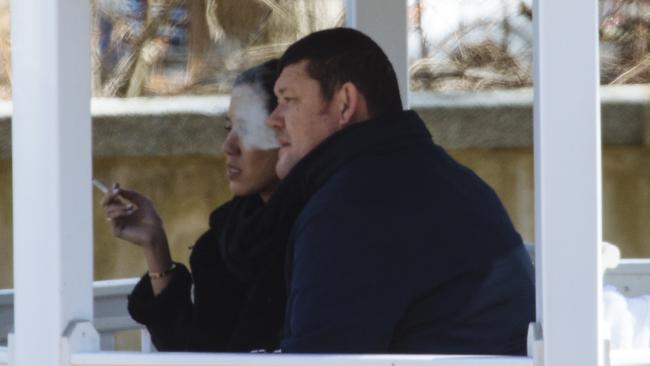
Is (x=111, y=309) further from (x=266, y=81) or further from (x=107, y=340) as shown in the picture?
(x=266, y=81)

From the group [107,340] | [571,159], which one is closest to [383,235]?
[571,159]

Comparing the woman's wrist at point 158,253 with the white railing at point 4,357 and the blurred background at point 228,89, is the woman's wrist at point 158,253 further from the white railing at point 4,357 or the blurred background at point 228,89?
the blurred background at point 228,89

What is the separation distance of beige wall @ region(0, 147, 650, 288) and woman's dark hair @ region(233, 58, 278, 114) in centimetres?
725

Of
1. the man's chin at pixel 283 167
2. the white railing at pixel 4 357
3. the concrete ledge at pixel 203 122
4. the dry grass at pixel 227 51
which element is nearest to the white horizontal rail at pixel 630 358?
the man's chin at pixel 283 167

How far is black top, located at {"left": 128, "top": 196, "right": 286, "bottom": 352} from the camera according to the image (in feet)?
11.1

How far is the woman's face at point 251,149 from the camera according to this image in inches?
138

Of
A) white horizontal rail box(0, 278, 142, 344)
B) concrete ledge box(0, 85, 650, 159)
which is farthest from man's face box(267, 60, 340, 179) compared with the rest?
concrete ledge box(0, 85, 650, 159)

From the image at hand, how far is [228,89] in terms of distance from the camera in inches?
446

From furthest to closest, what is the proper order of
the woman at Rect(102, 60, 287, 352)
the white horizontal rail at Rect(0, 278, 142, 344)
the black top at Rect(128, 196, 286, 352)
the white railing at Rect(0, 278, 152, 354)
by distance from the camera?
the white horizontal rail at Rect(0, 278, 142, 344) → the white railing at Rect(0, 278, 152, 354) → the woman at Rect(102, 60, 287, 352) → the black top at Rect(128, 196, 286, 352)

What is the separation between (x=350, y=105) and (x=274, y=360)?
2.03 ft

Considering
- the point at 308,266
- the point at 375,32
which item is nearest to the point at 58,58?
the point at 308,266

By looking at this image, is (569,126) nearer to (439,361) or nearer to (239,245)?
(439,361)

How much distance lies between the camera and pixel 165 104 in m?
11.2

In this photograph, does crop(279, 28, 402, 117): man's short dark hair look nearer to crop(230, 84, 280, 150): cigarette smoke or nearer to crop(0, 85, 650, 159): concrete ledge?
crop(230, 84, 280, 150): cigarette smoke
